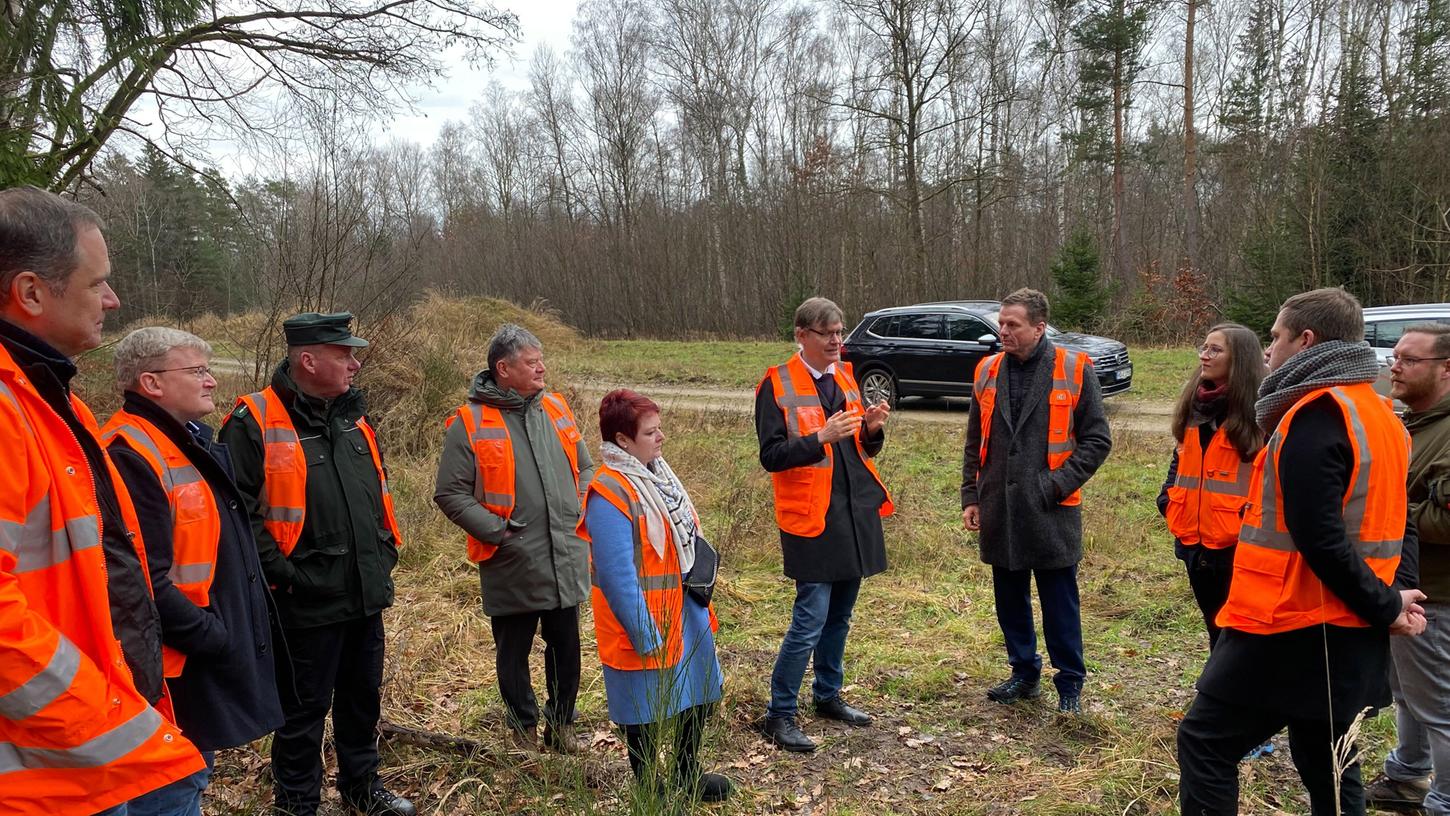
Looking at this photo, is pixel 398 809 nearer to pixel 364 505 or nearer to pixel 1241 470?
pixel 364 505

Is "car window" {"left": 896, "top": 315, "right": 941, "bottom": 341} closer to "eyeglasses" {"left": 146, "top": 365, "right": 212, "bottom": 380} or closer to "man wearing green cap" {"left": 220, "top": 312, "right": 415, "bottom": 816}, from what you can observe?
"man wearing green cap" {"left": 220, "top": 312, "right": 415, "bottom": 816}

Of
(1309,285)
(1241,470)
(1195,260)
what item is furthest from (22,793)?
(1195,260)

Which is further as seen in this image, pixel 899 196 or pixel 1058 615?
pixel 899 196

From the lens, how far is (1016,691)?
14.2 ft

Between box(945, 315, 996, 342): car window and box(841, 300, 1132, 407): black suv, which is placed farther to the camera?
box(945, 315, 996, 342): car window

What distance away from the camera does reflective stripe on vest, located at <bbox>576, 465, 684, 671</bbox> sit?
9.34ft

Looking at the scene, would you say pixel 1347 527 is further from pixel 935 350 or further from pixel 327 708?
pixel 935 350

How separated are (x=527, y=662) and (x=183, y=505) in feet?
5.72

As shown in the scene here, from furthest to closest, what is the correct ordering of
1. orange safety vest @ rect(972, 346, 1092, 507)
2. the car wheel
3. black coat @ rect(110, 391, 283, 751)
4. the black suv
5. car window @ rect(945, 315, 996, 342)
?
the car wheel
car window @ rect(945, 315, 996, 342)
the black suv
orange safety vest @ rect(972, 346, 1092, 507)
black coat @ rect(110, 391, 283, 751)

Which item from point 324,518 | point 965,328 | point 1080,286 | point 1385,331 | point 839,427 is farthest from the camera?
point 1080,286

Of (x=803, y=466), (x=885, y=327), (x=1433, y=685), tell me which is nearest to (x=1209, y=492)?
(x=1433, y=685)

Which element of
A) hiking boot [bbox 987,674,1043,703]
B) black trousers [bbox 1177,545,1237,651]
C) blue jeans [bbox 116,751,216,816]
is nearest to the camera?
blue jeans [bbox 116,751,216,816]

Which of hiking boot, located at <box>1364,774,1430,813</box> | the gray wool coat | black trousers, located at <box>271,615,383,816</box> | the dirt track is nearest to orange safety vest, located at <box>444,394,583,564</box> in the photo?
black trousers, located at <box>271,615,383,816</box>

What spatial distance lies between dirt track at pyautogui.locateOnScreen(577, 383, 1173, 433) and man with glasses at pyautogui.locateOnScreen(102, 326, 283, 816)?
1016 centimetres
